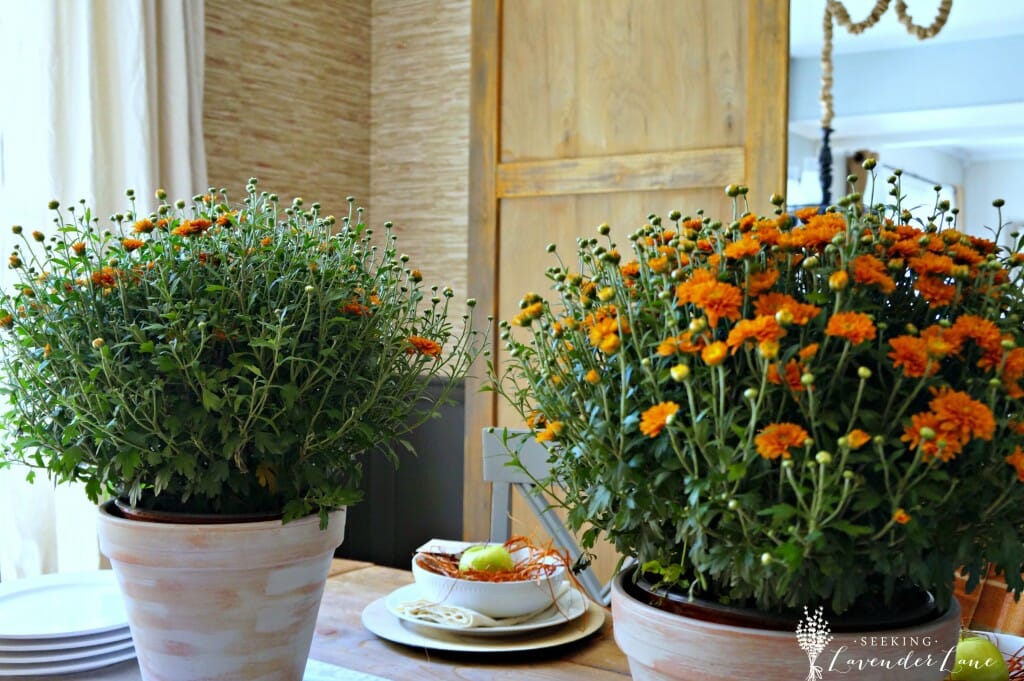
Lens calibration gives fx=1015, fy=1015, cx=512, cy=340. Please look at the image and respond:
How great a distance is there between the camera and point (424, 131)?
3.61 meters

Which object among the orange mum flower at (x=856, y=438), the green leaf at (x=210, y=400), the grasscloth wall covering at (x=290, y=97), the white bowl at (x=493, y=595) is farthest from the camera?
the grasscloth wall covering at (x=290, y=97)

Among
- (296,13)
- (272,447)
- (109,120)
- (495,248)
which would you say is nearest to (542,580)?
(272,447)

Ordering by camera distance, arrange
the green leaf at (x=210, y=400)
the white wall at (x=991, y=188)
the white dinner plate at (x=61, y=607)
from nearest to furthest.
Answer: the green leaf at (x=210, y=400) < the white dinner plate at (x=61, y=607) < the white wall at (x=991, y=188)

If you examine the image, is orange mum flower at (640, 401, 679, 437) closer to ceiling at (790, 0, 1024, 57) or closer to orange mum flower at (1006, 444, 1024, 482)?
orange mum flower at (1006, 444, 1024, 482)

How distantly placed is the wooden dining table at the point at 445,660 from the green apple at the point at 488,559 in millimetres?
144

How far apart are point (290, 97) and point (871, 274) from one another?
302 centimetres

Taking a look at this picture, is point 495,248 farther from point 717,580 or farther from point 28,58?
point 717,580

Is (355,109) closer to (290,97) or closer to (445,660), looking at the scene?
(290,97)

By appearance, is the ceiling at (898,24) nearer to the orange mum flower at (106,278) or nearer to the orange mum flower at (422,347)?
the orange mum flower at (422,347)

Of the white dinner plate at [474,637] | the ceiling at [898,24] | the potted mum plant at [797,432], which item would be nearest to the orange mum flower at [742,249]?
the potted mum plant at [797,432]

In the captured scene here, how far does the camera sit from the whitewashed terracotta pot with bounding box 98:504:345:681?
0.88 metres

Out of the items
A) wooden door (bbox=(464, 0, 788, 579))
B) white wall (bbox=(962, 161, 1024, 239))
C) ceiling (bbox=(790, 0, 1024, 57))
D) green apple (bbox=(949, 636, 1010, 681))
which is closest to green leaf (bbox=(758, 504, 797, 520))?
green apple (bbox=(949, 636, 1010, 681))

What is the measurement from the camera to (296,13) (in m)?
3.45

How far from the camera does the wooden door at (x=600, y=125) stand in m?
2.59
